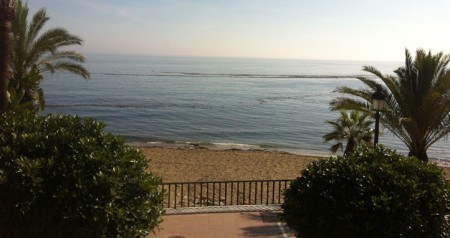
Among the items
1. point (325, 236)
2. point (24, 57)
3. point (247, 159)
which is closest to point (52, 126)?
point (325, 236)

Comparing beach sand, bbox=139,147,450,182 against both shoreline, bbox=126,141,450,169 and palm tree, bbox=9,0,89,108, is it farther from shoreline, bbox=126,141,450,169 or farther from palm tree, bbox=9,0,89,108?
palm tree, bbox=9,0,89,108

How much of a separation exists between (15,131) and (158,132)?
3207cm

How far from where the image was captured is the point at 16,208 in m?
5.30

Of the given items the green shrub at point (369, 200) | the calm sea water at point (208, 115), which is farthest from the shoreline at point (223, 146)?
the green shrub at point (369, 200)

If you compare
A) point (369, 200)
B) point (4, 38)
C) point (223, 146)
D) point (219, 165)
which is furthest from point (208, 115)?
point (369, 200)

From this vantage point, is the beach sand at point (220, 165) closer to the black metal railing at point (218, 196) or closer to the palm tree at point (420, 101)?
the black metal railing at point (218, 196)

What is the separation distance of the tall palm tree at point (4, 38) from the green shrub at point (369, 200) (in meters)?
7.21

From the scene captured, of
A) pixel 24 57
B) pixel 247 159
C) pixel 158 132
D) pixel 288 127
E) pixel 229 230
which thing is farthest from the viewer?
pixel 288 127

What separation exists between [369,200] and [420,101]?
7666 mm

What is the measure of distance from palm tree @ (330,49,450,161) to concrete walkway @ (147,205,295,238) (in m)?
5.22

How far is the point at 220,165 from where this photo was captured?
22906 mm

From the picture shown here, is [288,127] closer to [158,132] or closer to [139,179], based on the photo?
[158,132]

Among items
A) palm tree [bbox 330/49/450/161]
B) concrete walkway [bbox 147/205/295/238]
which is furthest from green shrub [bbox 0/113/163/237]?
palm tree [bbox 330/49/450/161]

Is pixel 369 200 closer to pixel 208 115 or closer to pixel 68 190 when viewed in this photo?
pixel 68 190
